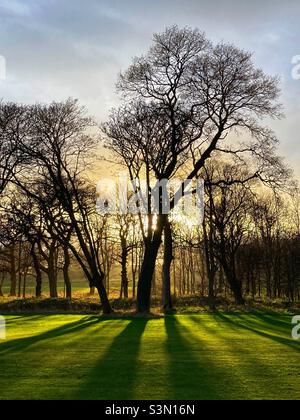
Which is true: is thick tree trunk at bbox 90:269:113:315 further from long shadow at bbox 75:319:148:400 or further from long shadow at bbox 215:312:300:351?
long shadow at bbox 75:319:148:400

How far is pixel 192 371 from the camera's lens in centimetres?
1259

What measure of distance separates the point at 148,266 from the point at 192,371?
18931mm

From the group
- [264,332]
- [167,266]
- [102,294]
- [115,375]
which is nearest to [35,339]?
[115,375]

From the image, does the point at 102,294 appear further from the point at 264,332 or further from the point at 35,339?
the point at 264,332

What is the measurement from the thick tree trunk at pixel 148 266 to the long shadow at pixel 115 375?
493 inches

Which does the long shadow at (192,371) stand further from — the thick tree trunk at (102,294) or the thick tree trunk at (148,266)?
the thick tree trunk at (102,294)

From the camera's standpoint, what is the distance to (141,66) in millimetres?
31875

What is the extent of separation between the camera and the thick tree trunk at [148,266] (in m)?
31.0

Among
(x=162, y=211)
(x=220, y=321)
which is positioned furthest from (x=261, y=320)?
(x=162, y=211)

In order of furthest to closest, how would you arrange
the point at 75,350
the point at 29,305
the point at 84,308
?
1. the point at 29,305
2. the point at 84,308
3. the point at 75,350

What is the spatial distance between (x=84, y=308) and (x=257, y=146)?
18.7 meters

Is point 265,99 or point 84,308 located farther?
point 84,308

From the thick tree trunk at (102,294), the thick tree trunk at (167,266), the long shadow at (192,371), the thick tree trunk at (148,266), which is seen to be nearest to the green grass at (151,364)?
the long shadow at (192,371)
